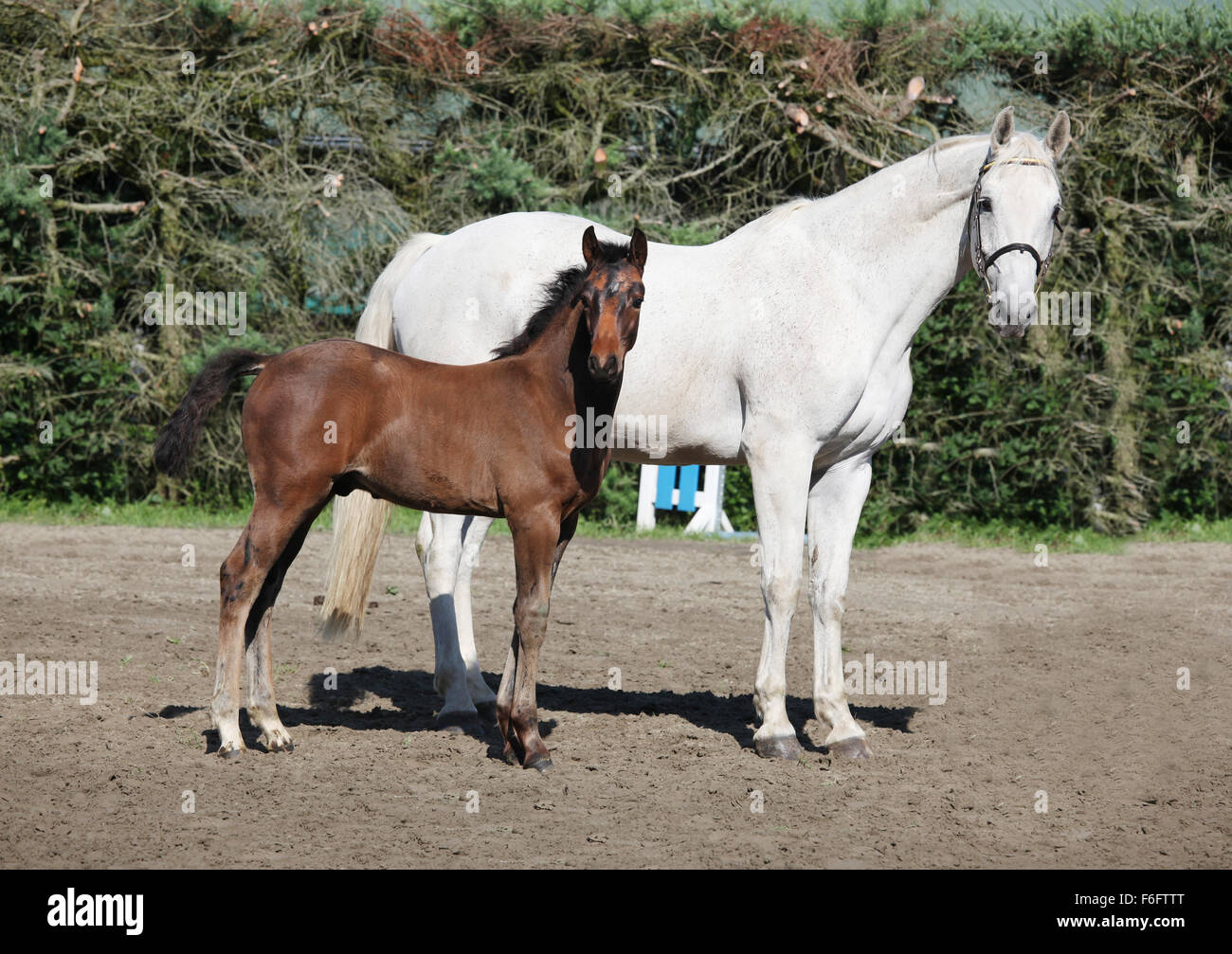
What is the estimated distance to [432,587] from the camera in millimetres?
6059

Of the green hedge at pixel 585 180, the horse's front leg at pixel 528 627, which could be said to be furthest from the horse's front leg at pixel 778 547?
the green hedge at pixel 585 180

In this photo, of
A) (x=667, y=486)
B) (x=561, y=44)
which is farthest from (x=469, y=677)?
(x=561, y=44)

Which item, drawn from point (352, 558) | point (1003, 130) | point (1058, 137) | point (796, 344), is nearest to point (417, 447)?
point (352, 558)

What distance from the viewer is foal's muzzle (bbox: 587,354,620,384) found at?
4422 mm

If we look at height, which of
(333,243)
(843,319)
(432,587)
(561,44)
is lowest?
(432,587)

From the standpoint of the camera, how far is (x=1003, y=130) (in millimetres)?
5055

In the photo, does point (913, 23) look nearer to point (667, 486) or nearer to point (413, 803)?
point (667, 486)

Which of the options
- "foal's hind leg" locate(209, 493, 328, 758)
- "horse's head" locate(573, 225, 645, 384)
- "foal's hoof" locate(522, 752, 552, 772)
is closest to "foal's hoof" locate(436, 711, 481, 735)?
"foal's hoof" locate(522, 752, 552, 772)

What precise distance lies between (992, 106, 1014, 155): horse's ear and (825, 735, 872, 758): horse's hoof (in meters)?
2.69

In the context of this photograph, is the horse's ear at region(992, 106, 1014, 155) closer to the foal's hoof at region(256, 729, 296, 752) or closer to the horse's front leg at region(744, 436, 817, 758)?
Answer: the horse's front leg at region(744, 436, 817, 758)

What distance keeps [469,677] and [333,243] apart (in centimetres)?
769

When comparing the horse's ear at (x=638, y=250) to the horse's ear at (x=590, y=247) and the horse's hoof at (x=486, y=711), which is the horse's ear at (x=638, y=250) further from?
the horse's hoof at (x=486, y=711)

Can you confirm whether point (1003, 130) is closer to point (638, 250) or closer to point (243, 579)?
point (638, 250)

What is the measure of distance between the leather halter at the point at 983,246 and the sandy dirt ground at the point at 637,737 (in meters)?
2.18
